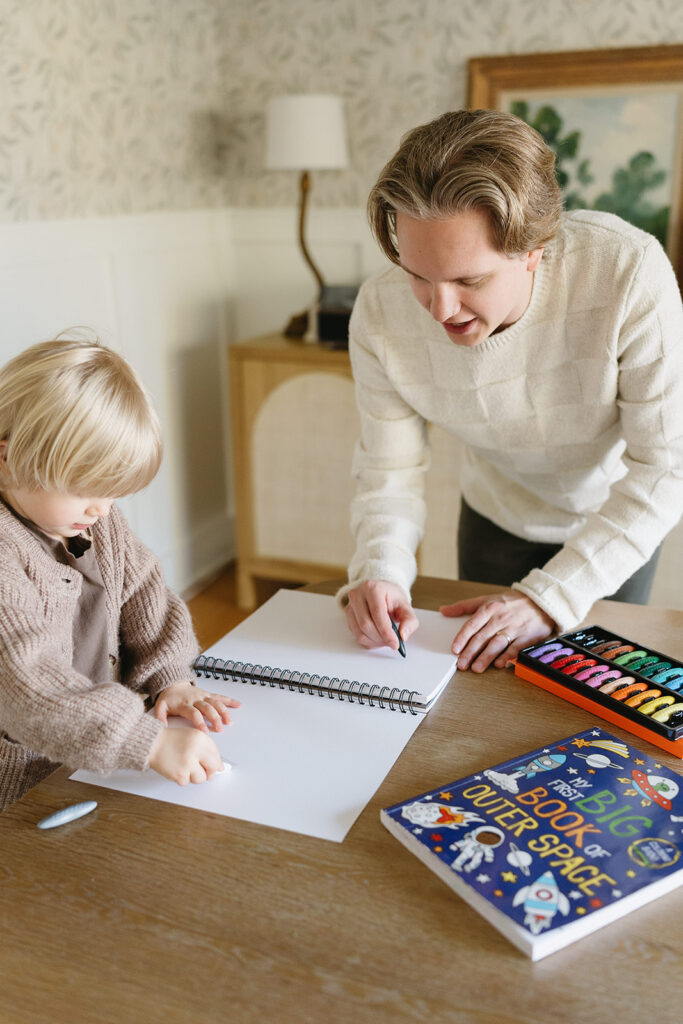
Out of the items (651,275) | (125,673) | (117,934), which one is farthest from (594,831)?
(651,275)

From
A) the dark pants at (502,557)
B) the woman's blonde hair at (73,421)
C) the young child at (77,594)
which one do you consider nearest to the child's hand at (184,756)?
the young child at (77,594)

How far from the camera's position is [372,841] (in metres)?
0.75

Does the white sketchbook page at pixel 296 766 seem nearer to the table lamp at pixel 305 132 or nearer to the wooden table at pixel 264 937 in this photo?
the wooden table at pixel 264 937

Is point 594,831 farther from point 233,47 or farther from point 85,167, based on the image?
point 233,47

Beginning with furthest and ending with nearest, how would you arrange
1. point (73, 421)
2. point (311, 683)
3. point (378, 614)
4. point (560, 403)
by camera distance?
point (560, 403) < point (378, 614) < point (311, 683) < point (73, 421)

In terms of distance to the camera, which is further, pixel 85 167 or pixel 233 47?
pixel 233 47

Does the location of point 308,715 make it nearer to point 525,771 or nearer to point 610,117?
point 525,771

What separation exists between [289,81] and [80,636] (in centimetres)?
242

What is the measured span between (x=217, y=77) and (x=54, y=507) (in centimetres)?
251

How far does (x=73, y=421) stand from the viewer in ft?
2.89

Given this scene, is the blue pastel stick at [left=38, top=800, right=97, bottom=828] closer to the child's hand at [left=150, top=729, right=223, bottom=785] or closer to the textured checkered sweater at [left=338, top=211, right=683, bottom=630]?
the child's hand at [left=150, top=729, right=223, bottom=785]

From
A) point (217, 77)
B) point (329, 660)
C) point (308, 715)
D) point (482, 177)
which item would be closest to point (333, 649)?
point (329, 660)

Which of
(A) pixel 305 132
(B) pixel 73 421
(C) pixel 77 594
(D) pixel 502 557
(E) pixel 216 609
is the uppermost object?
(A) pixel 305 132

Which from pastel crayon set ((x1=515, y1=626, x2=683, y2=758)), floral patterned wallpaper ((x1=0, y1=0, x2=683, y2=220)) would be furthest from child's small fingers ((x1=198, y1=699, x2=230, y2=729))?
floral patterned wallpaper ((x1=0, y1=0, x2=683, y2=220))
